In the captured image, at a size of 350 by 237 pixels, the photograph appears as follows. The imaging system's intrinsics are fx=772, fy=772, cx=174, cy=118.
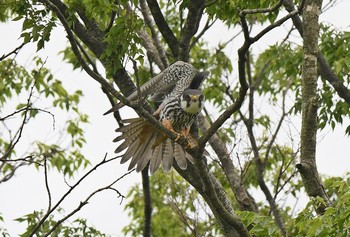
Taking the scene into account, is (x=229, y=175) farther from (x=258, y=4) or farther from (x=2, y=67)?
(x=2, y=67)

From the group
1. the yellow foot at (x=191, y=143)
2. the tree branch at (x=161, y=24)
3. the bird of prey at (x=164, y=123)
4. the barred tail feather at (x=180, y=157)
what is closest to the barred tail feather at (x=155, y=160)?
the bird of prey at (x=164, y=123)

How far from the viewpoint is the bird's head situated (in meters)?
6.19

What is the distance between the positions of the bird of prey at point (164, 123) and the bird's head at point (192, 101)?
14cm

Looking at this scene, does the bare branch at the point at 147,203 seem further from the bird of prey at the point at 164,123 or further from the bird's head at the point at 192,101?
the bird's head at the point at 192,101

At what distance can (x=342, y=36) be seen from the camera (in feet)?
26.3

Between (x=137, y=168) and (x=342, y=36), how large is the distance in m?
2.81

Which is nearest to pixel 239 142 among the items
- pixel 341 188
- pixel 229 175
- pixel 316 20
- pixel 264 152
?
pixel 229 175

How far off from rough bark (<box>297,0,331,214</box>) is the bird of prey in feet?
3.01

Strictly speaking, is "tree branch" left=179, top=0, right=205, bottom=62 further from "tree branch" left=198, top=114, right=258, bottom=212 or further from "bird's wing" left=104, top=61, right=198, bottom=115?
"tree branch" left=198, top=114, right=258, bottom=212

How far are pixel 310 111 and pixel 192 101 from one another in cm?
95

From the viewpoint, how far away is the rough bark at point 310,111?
A: 6.10m

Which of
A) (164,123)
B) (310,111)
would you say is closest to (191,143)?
(164,123)

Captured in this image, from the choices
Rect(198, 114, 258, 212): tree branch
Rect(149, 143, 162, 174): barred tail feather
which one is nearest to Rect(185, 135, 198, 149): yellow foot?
Rect(149, 143, 162, 174): barred tail feather

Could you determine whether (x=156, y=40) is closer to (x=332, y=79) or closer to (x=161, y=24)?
(x=161, y=24)
